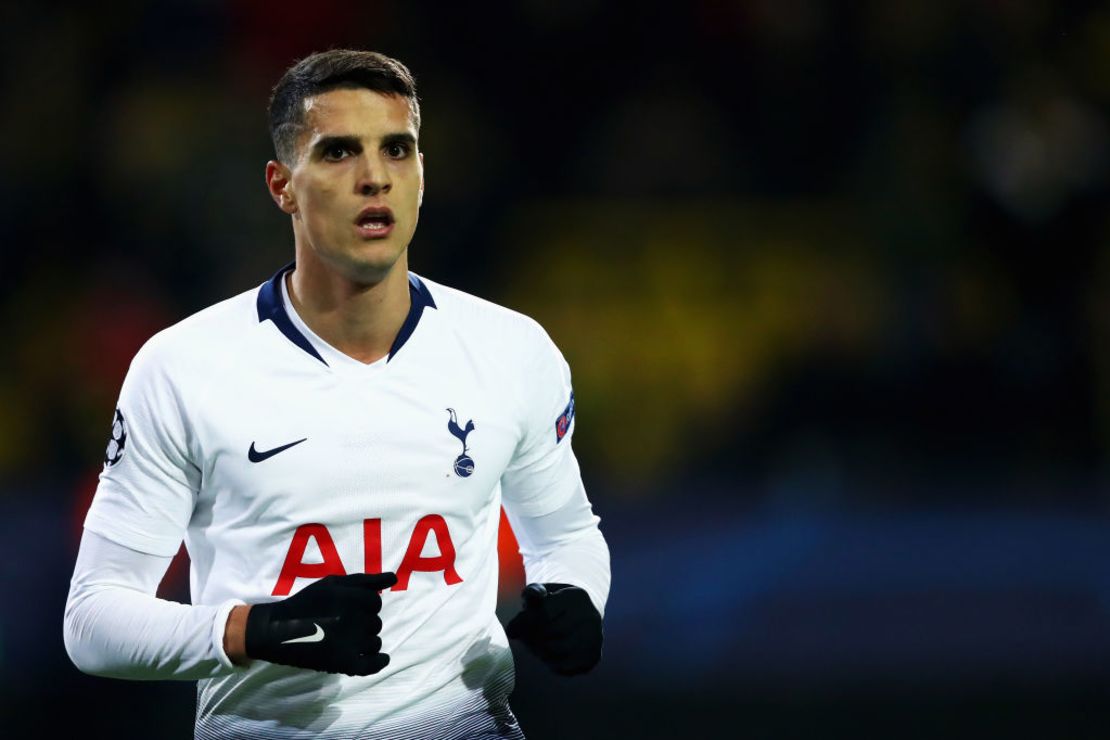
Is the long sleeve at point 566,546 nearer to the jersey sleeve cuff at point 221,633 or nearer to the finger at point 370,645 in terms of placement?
the finger at point 370,645

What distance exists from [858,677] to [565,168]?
4.06m

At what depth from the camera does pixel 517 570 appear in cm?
652

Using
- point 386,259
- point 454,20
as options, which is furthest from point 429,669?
point 454,20

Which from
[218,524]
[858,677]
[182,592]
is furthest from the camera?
[182,592]

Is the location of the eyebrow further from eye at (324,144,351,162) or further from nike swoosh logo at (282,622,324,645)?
nike swoosh logo at (282,622,324,645)

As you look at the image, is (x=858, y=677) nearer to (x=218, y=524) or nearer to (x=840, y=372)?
(x=840, y=372)

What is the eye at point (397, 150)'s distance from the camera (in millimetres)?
3088

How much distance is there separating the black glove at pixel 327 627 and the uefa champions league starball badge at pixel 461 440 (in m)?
0.39

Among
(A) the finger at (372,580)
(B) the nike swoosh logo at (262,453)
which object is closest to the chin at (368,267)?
(B) the nike swoosh logo at (262,453)

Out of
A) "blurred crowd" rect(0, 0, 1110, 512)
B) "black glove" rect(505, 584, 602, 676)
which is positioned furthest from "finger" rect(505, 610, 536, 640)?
"blurred crowd" rect(0, 0, 1110, 512)

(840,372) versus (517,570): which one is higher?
(840,372)

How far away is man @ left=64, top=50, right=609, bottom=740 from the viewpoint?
2.94 metres

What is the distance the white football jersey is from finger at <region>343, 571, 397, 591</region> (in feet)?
0.74

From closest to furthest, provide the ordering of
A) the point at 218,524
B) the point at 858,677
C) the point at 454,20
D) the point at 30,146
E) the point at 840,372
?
1. the point at 218,524
2. the point at 858,677
3. the point at 840,372
4. the point at 30,146
5. the point at 454,20
